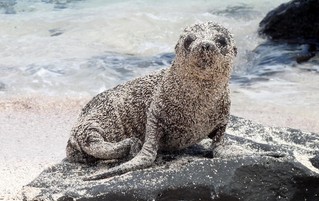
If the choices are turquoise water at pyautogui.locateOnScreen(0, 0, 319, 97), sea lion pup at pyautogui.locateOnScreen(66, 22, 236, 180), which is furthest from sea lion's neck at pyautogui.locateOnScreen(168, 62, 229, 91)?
turquoise water at pyautogui.locateOnScreen(0, 0, 319, 97)

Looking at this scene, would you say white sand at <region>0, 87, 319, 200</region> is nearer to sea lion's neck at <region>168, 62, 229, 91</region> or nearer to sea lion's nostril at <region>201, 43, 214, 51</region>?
sea lion's neck at <region>168, 62, 229, 91</region>

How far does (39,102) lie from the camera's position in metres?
5.96

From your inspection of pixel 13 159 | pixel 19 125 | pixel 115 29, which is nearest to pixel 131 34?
pixel 115 29

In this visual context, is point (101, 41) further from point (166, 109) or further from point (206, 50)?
point (206, 50)

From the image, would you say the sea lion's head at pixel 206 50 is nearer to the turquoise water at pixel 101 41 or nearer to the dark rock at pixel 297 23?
the turquoise water at pixel 101 41

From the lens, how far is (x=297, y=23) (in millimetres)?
8844

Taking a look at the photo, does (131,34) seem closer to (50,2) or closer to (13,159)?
(50,2)

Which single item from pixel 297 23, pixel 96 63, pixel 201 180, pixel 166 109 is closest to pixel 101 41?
pixel 96 63

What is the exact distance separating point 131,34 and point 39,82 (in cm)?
301

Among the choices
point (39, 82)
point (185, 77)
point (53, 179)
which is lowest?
point (39, 82)

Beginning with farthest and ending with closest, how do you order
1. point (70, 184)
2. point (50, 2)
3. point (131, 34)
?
point (50, 2)
point (131, 34)
point (70, 184)

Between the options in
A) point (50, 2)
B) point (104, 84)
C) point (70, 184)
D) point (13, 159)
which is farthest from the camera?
point (50, 2)

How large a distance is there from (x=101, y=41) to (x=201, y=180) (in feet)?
23.3

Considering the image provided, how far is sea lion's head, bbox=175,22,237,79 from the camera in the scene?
238cm
